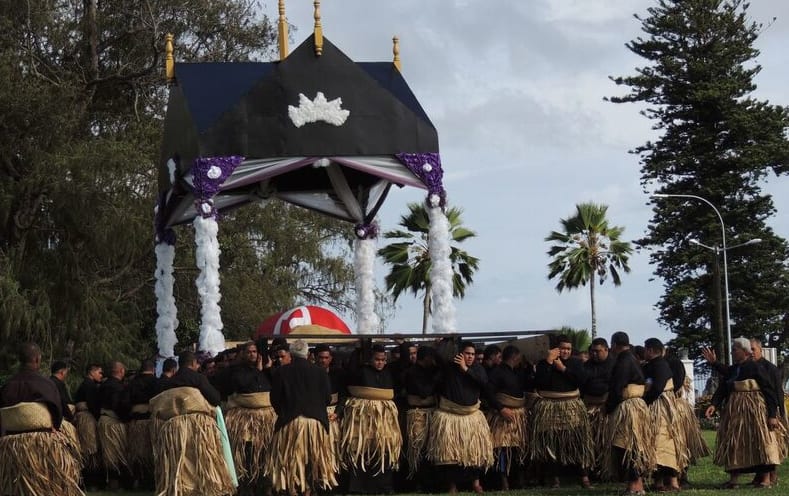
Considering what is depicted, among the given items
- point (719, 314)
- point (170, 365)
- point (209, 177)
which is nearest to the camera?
point (170, 365)

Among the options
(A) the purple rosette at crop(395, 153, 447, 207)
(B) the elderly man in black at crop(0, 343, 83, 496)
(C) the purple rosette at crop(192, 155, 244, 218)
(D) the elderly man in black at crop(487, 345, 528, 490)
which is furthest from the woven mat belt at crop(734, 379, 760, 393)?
(C) the purple rosette at crop(192, 155, 244, 218)

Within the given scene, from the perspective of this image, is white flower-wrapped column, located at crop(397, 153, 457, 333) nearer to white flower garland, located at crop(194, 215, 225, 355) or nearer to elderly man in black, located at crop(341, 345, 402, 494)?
white flower garland, located at crop(194, 215, 225, 355)

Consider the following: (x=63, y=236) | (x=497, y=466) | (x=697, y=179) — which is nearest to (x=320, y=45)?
(x=497, y=466)

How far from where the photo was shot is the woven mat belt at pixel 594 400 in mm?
15727

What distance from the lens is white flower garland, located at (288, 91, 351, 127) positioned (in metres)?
21.0

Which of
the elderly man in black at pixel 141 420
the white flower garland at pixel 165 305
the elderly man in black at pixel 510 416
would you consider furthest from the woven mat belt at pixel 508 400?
the white flower garland at pixel 165 305

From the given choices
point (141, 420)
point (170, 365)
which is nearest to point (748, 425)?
point (170, 365)

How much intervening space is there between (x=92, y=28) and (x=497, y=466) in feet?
70.1

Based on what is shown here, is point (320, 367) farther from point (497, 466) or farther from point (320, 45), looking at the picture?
point (320, 45)

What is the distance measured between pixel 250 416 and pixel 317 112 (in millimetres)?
6876

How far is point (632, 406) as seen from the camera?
14.3 metres

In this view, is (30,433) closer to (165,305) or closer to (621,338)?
(621,338)

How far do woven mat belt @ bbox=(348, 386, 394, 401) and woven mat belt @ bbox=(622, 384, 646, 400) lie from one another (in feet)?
8.95

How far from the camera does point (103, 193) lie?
3039cm
